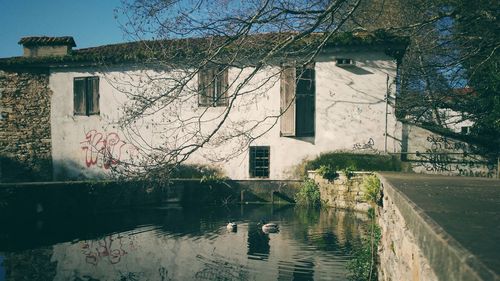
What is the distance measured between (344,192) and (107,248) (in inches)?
283

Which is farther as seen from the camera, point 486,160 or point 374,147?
point 374,147

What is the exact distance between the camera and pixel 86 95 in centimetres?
1509

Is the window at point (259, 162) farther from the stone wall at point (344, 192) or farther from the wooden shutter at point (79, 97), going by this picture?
the wooden shutter at point (79, 97)

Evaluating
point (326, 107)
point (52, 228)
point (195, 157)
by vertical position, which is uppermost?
point (326, 107)

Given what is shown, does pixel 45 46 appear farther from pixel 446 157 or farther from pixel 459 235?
pixel 459 235

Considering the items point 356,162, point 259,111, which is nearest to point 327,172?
point 356,162

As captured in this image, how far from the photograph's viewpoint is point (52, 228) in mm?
9352

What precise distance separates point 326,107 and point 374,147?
219 cm

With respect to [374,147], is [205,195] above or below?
below

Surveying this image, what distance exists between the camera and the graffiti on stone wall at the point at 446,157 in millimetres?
11773

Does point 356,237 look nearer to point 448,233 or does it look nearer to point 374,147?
point 374,147

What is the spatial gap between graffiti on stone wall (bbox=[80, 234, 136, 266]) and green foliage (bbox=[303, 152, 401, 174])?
7.08m

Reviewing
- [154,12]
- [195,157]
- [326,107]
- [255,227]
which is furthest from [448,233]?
[195,157]

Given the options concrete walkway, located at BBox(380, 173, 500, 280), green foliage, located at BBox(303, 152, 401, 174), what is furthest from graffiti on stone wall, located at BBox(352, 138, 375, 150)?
concrete walkway, located at BBox(380, 173, 500, 280)
